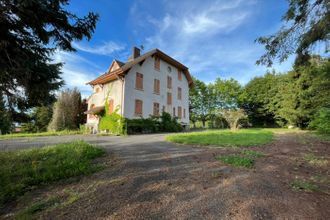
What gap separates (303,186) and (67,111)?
25.3 m

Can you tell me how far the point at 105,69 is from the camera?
2133cm

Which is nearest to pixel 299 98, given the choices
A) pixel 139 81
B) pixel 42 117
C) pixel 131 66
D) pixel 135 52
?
pixel 139 81

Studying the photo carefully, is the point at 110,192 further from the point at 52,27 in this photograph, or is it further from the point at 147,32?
the point at 147,32

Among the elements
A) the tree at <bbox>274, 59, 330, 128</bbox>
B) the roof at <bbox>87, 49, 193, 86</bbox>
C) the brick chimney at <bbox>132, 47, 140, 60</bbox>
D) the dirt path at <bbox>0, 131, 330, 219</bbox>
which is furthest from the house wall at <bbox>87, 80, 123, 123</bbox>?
the tree at <bbox>274, 59, 330, 128</bbox>

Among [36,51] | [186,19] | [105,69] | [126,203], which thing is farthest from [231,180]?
[105,69]

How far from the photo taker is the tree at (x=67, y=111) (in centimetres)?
2239

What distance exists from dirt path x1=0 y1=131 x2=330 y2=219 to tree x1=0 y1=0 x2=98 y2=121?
342 centimetres

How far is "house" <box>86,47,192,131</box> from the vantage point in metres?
15.5

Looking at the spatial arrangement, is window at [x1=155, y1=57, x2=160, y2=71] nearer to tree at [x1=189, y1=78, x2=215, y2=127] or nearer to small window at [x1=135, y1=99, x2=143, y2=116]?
small window at [x1=135, y1=99, x2=143, y2=116]

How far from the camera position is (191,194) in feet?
9.14

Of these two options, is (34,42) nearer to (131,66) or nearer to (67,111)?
(131,66)

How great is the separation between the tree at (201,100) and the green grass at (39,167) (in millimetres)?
28316

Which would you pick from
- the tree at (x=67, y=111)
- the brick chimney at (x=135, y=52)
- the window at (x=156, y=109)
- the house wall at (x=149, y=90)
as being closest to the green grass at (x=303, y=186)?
the house wall at (x=149, y=90)

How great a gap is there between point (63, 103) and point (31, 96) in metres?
19.5
